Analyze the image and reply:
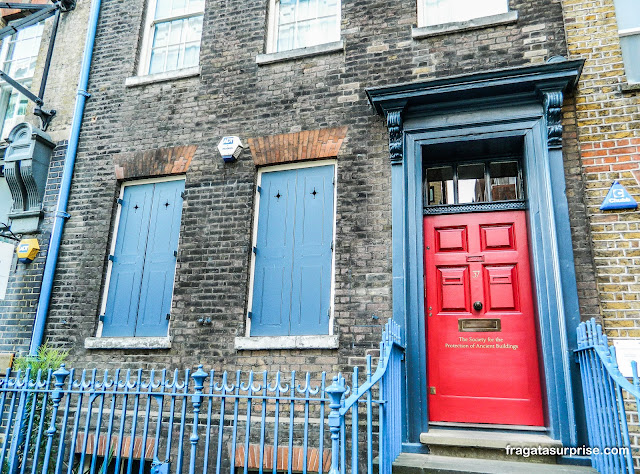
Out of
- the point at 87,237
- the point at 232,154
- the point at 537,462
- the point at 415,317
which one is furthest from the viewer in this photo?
the point at 87,237

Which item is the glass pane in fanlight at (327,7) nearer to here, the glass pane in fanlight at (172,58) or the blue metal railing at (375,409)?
the glass pane in fanlight at (172,58)

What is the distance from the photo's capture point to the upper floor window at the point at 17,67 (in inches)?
310

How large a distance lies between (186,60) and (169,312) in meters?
3.59

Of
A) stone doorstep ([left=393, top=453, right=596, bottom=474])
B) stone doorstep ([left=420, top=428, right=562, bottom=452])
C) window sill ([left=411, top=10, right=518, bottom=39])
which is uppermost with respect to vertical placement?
window sill ([left=411, top=10, right=518, bottom=39])

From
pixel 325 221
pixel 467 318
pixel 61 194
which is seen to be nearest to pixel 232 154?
pixel 325 221

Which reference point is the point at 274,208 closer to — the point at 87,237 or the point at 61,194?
the point at 87,237

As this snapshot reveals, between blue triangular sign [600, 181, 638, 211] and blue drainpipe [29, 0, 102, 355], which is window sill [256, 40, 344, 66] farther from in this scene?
blue triangular sign [600, 181, 638, 211]

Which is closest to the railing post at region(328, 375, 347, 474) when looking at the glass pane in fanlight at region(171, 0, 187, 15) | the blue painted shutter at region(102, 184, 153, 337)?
the blue painted shutter at region(102, 184, 153, 337)

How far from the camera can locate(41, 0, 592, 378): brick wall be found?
532cm

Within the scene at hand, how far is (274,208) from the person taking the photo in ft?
19.4

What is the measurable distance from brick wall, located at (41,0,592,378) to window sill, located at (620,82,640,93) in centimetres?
70

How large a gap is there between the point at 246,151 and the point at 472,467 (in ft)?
13.9

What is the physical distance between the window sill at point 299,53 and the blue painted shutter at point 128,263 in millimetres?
2251

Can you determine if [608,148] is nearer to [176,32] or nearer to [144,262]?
[144,262]
